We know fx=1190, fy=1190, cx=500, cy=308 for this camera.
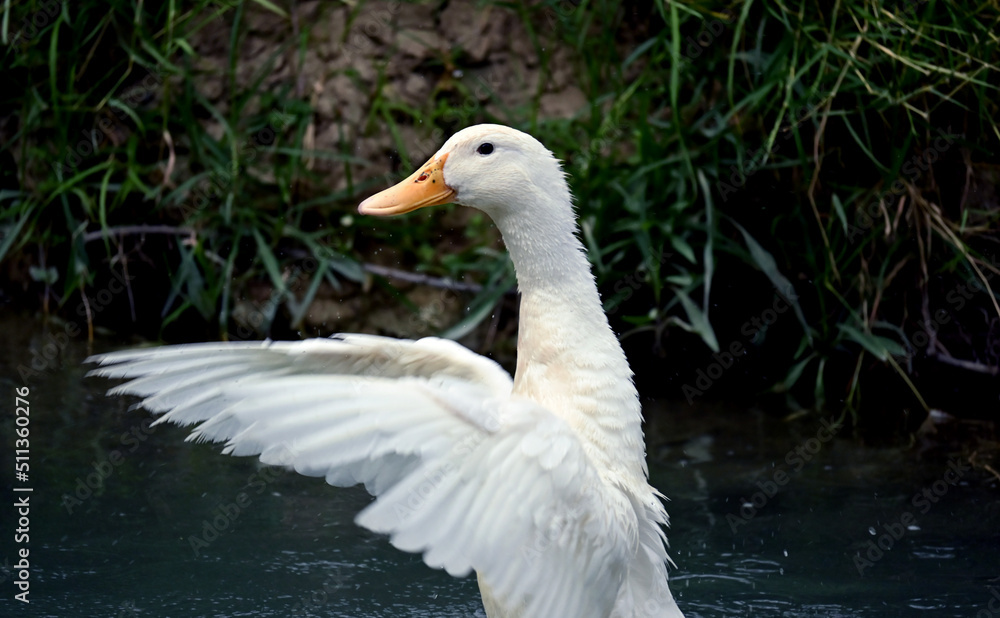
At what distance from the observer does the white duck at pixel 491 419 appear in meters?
2.04

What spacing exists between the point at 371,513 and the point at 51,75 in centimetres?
374

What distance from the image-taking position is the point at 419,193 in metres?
2.88
